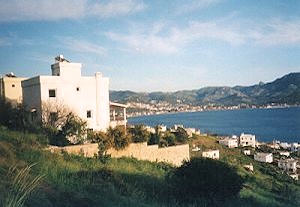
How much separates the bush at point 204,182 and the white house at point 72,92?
10069 millimetres

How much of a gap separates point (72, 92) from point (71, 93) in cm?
8

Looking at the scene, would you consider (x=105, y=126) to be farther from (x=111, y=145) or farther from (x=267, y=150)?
(x=267, y=150)

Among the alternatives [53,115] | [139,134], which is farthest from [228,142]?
[53,115]

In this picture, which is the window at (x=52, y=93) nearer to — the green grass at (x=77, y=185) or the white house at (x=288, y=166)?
the green grass at (x=77, y=185)

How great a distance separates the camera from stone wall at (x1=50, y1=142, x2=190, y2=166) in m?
14.9

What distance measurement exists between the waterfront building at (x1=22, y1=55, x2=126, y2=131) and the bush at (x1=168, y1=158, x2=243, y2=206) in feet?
33.0

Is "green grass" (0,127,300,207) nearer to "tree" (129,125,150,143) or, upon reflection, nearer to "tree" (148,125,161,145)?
"tree" (129,125,150,143)

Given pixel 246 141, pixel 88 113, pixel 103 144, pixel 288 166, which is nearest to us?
pixel 103 144

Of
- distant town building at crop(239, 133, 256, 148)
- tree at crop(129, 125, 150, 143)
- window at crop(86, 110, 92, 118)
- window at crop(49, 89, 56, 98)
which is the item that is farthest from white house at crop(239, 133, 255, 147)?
window at crop(49, 89, 56, 98)

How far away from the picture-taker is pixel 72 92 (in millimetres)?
19016

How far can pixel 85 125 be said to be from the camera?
→ 1822cm

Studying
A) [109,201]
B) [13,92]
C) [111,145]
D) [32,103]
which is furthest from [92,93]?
[109,201]

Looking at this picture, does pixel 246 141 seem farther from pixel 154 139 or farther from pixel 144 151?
pixel 144 151

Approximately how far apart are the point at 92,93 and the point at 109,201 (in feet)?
45.4
